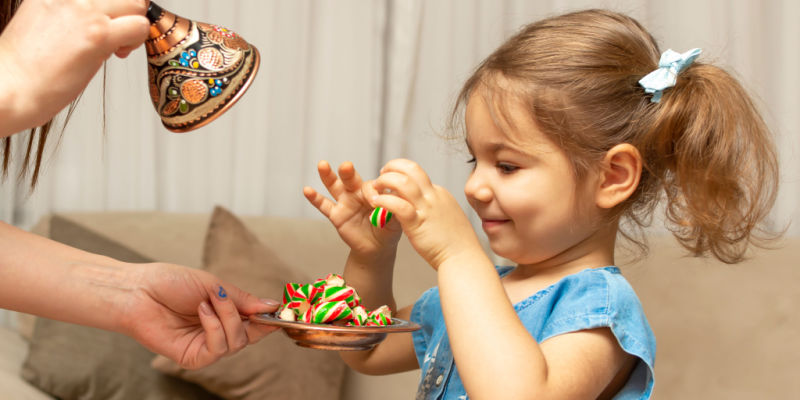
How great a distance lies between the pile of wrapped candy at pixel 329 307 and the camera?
0.97 m

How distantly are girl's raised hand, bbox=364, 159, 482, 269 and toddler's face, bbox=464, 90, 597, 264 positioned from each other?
4.2 inches

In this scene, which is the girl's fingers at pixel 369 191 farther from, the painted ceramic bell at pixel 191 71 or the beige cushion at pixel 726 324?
the beige cushion at pixel 726 324

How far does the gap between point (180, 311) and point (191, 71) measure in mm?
503

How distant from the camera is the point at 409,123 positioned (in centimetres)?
264

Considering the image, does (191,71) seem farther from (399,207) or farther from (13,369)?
(13,369)

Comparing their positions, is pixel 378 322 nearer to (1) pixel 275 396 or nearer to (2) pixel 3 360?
(1) pixel 275 396

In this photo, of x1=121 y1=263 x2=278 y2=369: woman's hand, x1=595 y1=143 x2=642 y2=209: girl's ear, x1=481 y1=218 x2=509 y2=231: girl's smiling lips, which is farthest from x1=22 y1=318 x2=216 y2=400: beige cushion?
x1=595 y1=143 x2=642 y2=209: girl's ear

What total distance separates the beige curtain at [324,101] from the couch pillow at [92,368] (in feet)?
2.29

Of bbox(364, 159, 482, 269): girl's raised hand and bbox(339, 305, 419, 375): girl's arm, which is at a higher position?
bbox(364, 159, 482, 269): girl's raised hand

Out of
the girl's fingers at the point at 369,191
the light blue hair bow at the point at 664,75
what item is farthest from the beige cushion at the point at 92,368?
the light blue hair bow at the point at 664,75

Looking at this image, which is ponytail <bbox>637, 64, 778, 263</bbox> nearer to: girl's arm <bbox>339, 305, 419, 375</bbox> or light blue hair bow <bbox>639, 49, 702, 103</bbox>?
light blue hair bow <bbox>639, 49, 702, 103</bbox>

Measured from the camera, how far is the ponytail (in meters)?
1.09

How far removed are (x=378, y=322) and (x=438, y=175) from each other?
165cm

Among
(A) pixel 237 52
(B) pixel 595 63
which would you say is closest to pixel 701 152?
(B) pixel 595 63
